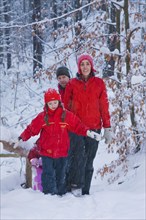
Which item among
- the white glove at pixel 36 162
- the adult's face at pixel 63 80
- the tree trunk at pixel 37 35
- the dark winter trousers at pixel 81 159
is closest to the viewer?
the dark winter trousers at pixel 81 159

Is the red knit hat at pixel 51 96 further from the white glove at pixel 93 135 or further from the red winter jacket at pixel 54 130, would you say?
the white glove at pixel 93 135

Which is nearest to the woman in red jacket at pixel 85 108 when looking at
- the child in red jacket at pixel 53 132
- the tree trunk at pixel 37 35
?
the child in red jacket at pixel 53 132

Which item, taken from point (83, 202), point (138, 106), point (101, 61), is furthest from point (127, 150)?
point (83, 202)

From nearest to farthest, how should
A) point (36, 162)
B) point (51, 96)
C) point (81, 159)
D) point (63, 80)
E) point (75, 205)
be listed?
point (75, 205)
point (51, 96)
point (81, 159)
point (36, 162)
point (63, 80)

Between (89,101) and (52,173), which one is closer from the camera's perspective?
(52,173)

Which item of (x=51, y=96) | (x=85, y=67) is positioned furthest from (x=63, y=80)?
(x=51, y=96)

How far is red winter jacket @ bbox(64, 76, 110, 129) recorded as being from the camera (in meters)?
5.27

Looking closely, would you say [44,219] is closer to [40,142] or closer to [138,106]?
→ [40,142]

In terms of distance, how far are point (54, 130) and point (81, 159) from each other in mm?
663

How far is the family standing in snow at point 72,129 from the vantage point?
5.04m

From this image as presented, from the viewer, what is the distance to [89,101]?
527 cm

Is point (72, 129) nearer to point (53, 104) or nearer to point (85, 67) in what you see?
point (53, 104)

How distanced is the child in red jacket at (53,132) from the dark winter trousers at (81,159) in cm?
26

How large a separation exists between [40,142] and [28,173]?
1266 mm
